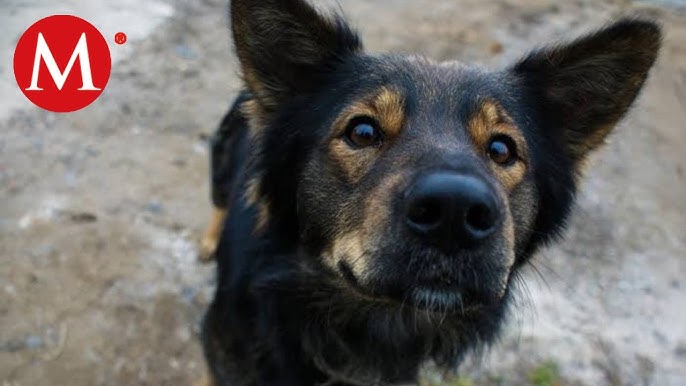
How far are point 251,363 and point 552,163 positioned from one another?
1.55m

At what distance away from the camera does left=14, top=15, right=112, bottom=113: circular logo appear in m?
4.74

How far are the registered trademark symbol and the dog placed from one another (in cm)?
332

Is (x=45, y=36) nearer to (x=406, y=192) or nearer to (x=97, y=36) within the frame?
(x=97, y=36)

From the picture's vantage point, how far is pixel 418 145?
2.49 meters

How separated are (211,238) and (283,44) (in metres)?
1.95

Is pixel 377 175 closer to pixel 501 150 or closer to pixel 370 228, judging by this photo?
pixel 370 228

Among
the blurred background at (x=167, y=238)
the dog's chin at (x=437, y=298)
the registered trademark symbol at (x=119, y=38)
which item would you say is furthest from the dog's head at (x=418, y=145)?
the registered trademark symbol at (x=119, y=38)

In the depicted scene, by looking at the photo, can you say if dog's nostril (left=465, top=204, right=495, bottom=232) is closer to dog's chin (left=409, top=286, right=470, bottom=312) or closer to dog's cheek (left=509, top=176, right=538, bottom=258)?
dog's chin (left=409, top=286, right=470, bottom=312)

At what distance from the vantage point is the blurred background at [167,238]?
157 inches

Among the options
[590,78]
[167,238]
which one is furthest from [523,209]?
[167,238]

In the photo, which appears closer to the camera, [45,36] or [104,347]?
[104,347]

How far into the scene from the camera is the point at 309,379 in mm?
2967

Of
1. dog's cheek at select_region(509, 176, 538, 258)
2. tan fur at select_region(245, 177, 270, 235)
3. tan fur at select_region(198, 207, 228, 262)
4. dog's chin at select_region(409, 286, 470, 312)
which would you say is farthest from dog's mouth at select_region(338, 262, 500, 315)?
tan fur at select_region(198, 207, 228, 262)

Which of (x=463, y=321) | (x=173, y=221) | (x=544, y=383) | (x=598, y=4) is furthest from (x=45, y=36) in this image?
(x=598, y=4)
